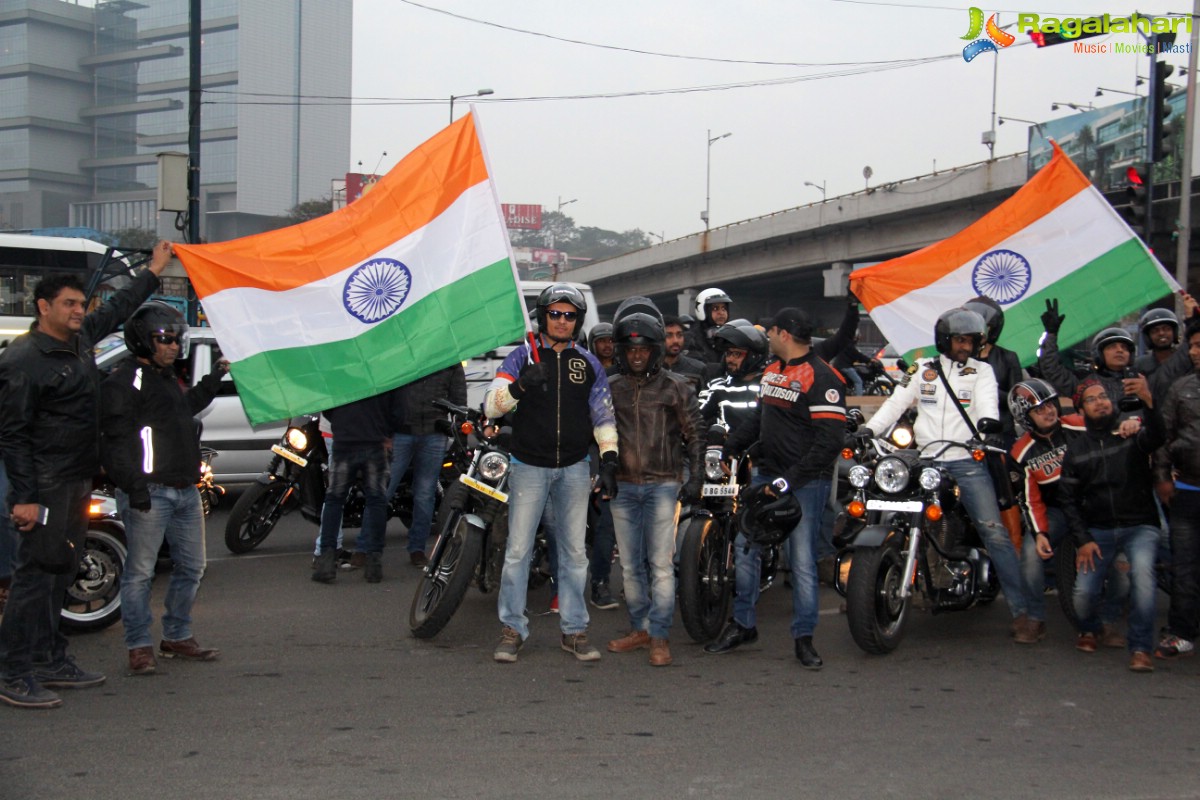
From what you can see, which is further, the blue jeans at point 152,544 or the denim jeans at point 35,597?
the blue jeans at point 152,544

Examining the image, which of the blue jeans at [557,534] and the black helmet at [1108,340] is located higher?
the black helmet at [1108,340]

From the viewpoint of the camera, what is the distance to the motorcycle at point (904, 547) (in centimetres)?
652

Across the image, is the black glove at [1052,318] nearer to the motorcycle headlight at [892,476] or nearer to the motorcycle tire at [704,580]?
the motorcycle headlight at [892,476]

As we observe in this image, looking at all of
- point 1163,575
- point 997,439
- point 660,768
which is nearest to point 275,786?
point 660,768

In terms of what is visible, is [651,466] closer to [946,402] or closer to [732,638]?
[732,638]

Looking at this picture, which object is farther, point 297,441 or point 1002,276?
point 1002,276

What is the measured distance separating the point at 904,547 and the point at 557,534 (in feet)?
6.27

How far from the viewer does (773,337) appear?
6676mm

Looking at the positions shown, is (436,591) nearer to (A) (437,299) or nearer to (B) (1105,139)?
(A) (437,299)

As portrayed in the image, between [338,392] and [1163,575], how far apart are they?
4.99m

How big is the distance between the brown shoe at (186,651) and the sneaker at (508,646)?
58.5 inches

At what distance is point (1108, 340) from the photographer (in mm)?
7438

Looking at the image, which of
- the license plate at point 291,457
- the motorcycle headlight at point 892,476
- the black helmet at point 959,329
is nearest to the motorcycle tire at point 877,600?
the motorcycle headlight at point 892,476

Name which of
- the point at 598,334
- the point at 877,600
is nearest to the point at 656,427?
the point at 877,600
